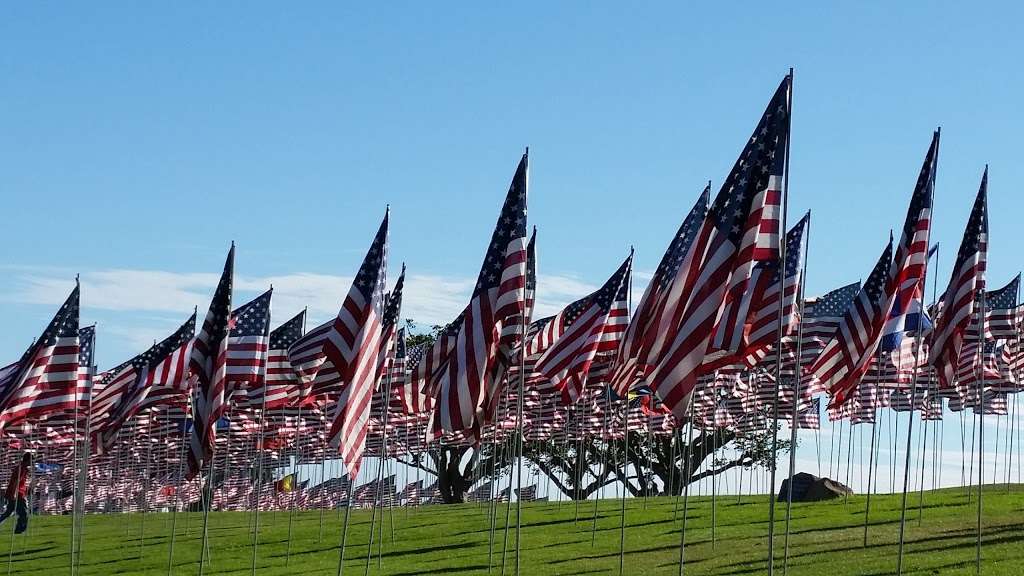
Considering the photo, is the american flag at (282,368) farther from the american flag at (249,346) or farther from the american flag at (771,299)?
the american flag at (771,299)

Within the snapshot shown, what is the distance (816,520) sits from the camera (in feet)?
137

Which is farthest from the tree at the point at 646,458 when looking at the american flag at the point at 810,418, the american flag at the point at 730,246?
the american flag at the point at 730,246

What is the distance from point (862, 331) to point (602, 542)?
1539cm

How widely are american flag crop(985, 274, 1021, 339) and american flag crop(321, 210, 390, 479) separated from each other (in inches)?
868

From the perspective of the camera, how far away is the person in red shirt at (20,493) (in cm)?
5156

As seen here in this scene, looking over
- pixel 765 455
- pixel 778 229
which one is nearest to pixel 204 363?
pixel 778 229

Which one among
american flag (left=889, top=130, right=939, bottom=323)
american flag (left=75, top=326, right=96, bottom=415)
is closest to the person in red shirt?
american flag (left=75, top=326, right=96, bottom=415)

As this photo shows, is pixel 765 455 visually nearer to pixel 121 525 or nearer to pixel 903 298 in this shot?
pixel 121 525

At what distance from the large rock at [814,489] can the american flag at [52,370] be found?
25.2 meters

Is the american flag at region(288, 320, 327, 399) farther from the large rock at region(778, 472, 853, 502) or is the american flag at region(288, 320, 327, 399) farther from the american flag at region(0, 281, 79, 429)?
the large rock at region(778, 472, 853, 502)

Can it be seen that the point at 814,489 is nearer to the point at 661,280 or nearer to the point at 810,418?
the point at 810,418

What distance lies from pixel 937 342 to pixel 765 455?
62554 mm

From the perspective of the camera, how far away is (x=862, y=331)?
89.6 feet

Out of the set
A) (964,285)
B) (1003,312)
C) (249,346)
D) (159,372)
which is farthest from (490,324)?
(1003,312)
